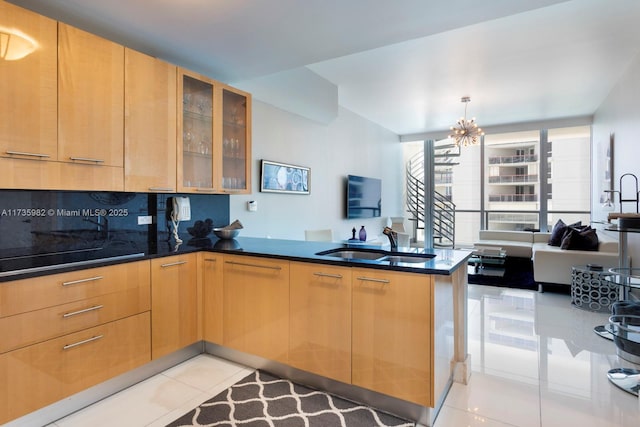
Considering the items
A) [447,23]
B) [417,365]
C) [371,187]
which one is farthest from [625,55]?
[417,365]

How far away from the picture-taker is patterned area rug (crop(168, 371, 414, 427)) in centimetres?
186

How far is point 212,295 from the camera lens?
2.54 metres

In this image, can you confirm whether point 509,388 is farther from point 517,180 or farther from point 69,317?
point 517,180

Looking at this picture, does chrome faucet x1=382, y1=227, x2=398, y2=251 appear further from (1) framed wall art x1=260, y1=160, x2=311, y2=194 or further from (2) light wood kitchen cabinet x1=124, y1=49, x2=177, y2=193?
(1) framed wall art x1=260, y1=160, x2=311, y2=194

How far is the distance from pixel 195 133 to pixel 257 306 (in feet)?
4.92

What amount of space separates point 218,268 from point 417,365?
1.49 m

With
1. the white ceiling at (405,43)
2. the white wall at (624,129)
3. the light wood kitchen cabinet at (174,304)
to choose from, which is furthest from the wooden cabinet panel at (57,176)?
the white wall at (624,129)

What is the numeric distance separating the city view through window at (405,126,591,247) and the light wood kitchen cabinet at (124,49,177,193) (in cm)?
722

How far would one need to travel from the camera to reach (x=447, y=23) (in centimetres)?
224

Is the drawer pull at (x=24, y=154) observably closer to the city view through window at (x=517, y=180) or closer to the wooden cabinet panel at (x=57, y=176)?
the wooden cabinet panel at (x=57, y=176)

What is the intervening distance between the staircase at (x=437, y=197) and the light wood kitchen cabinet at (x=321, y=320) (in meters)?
6.97

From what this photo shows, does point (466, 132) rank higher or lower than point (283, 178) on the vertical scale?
higher

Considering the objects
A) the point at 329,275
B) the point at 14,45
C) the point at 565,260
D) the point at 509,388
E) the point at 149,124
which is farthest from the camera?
the point at 565,260

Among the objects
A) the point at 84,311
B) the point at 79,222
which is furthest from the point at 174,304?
the point at 79,222
